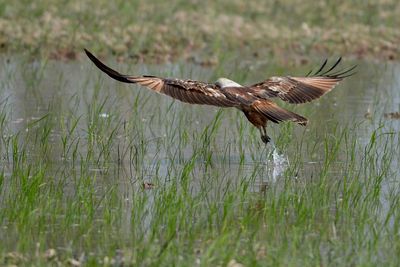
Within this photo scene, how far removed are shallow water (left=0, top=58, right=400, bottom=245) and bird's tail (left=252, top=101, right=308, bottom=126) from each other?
29 cm

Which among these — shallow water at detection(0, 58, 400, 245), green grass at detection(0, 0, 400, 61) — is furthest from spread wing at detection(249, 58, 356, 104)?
green grass at detection(0, 0, 400, 61)

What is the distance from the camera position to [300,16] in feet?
59.6

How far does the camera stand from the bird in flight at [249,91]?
848 centimetres

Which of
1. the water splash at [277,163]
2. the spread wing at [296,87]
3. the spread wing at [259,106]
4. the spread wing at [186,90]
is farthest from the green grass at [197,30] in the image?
the spread wing at [186,90]

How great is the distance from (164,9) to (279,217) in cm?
1065

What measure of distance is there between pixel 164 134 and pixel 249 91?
1.15 metres

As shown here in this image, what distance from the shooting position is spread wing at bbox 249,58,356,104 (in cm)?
934

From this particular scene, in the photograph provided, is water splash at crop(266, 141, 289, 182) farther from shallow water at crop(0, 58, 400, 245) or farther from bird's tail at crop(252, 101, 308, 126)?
bird's tail at crop(252, 101, 308, 126)

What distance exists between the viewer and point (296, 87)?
31.7ft

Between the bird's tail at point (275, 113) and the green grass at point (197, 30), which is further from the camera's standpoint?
the green grass at point (197, 30)

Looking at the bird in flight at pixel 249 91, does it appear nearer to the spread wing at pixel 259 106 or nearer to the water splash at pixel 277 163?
the spread wing at pixel 259 106

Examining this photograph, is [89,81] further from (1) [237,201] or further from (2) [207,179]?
(1) [237,201]

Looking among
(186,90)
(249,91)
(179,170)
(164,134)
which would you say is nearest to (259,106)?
(249,91)

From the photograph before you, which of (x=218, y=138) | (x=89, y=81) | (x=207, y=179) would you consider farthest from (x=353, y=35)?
(x=207, y=179)
